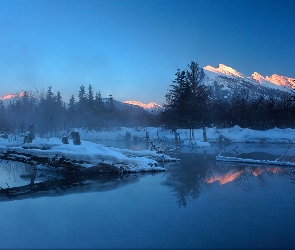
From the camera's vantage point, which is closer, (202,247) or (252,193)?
(202,247)

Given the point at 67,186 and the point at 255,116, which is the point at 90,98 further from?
the point at 67,186

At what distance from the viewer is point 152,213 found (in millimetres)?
6836

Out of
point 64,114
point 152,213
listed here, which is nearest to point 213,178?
point 152,213

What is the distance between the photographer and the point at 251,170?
43.8 ft

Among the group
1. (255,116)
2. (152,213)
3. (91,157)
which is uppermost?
(255,116)

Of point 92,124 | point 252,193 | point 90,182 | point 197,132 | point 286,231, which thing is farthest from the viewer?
point 92,124

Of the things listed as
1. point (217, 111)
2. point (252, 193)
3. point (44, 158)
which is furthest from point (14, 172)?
point (217, 111)

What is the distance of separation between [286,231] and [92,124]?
65302 millimetres

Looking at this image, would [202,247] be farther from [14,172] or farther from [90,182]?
[14,172]

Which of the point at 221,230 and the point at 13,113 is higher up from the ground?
the point at 13,113

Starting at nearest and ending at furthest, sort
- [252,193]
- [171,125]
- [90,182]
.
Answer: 1. [252,193]
2. [90,182]
3. [171,125]

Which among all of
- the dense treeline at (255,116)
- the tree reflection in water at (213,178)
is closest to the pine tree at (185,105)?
the dense treeline at (255,116)

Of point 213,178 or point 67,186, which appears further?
point 213,178

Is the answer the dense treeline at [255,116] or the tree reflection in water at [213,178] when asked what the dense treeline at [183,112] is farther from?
the tree reflection in water at [213,178]
